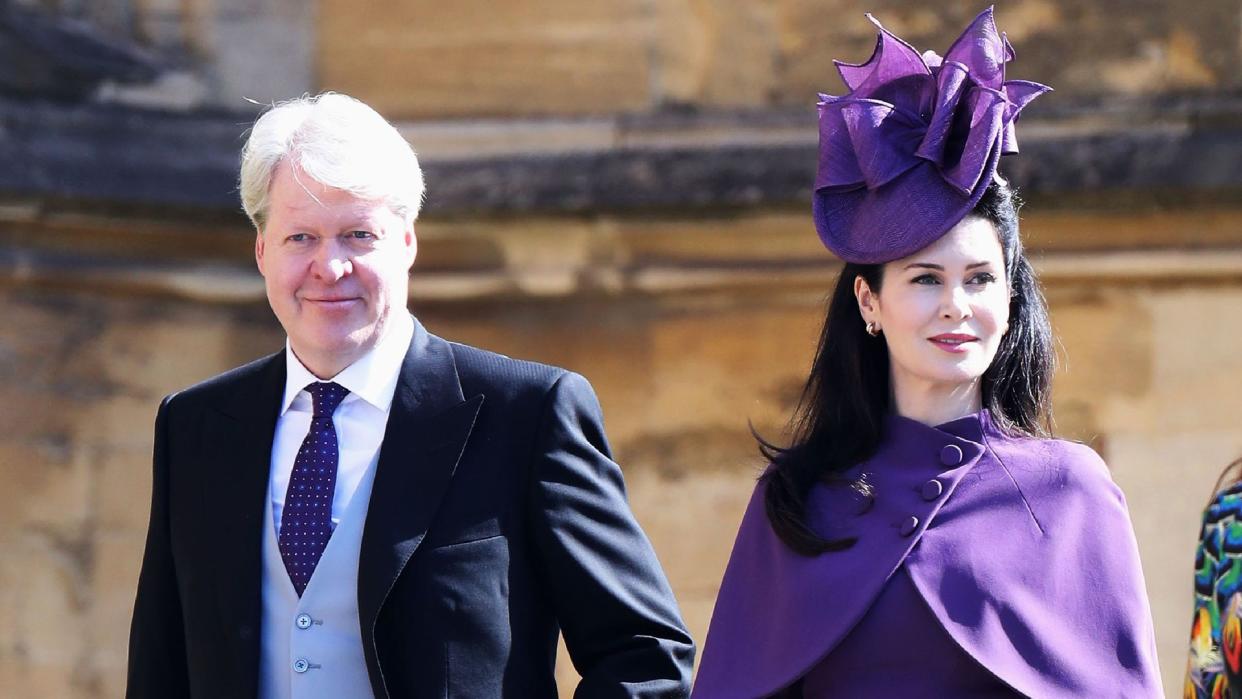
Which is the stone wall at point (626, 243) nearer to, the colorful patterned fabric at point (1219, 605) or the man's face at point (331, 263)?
the colorful patterned fabric at point (1219, 605)

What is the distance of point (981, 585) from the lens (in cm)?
282

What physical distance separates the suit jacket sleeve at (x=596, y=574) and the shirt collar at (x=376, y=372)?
0.80 ft

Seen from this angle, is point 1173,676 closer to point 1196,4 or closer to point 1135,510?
point 1135,510

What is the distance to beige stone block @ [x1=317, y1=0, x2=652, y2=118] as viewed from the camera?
16.7 ft

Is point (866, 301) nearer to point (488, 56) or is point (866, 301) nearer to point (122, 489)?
point (488, 56)

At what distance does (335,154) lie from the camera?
302 cm

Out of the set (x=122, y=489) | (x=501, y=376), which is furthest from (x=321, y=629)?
(x=122, y=489)

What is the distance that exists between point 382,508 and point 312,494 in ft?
0.41

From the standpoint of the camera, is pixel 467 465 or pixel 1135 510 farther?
pixel 1135 510

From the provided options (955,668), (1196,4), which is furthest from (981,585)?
(1196,4)

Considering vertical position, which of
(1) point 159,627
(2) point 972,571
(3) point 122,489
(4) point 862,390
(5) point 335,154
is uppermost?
(5) point 335,154

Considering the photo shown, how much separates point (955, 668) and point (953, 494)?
0.84ft

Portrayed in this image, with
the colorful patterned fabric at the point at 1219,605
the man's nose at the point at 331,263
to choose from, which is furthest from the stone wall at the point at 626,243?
the man's nose at the point at 331,263

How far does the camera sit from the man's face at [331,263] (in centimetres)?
303
